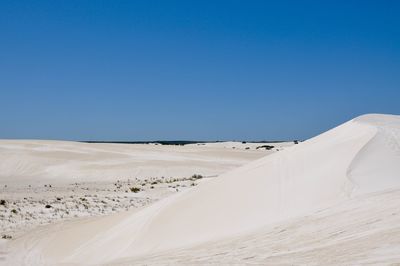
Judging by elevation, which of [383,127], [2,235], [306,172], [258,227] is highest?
[383,127]

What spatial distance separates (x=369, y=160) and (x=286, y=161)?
1994 millimetres

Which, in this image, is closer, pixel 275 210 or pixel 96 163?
pixel 275 210

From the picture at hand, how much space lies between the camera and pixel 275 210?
22.9ft

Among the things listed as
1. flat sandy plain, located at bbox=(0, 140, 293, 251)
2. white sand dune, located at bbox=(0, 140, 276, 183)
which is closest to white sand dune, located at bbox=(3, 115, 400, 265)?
flat sandy plain, located at bbox=(0, 140, 293, 251)

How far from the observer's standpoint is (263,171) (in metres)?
9.11

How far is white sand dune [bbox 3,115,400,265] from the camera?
559cm

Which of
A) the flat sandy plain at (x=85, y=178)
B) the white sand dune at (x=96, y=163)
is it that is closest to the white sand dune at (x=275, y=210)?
the flat sandy plain at (x=85, y=178)

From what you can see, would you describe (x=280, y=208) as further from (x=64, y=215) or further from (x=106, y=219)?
(x=64, y=215)

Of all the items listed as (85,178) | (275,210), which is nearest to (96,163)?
(85,178)

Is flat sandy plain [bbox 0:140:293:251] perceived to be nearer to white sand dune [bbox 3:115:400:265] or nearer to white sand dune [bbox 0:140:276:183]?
white sand dune [bbox 0:140:276:183]

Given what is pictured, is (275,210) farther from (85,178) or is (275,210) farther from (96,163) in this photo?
(96,163)

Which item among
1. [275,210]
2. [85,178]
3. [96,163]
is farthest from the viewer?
[96,163]

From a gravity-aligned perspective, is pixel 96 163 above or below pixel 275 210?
above

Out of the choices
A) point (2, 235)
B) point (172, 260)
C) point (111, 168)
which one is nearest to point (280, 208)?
point (172, 260)
